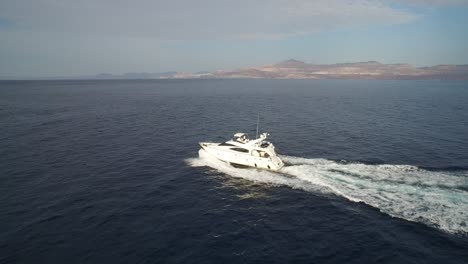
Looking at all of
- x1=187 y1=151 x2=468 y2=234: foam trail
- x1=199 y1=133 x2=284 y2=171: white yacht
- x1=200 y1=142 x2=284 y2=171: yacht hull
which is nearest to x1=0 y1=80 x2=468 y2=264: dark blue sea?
x1=187 y1=151 x2=468 y2=234: foam trail

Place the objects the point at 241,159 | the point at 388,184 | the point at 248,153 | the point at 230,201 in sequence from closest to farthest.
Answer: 1. the point at 230,201
2. the point at 388,184
3. the point at 248,153
4. the point at 241,159

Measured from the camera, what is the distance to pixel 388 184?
37406 millimetres

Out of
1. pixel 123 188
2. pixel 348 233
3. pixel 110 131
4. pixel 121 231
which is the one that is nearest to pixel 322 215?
pixel 348 233

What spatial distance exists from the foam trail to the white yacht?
1191 millimetres

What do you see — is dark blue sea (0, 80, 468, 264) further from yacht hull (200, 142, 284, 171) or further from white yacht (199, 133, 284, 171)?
white yacht (199, 133, 284, 171)

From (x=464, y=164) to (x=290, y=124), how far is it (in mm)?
43418

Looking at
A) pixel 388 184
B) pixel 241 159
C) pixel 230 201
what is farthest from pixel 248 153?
pixel 388 184

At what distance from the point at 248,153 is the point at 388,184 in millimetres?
19988

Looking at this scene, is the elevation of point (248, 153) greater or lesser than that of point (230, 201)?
greater

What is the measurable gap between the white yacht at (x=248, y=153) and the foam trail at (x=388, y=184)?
1.19 metres

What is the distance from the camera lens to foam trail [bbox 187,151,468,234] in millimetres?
30519

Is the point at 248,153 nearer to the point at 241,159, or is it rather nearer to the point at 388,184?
the point at 241,159

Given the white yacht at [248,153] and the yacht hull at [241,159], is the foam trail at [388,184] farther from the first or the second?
the white yacht at [248,153]

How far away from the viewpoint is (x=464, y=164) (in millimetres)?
46156
